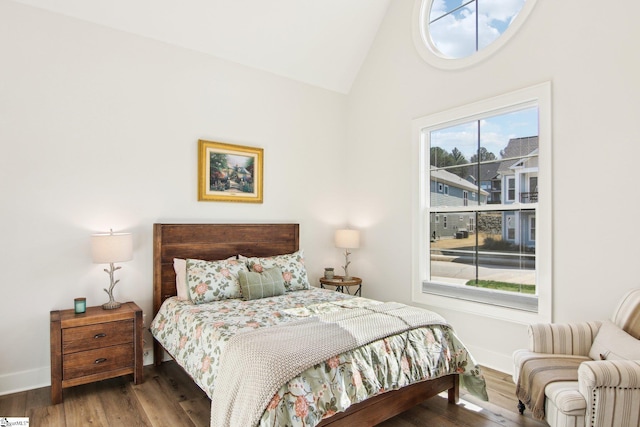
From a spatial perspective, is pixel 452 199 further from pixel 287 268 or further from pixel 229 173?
pixel 229 173

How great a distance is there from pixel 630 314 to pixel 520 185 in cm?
126

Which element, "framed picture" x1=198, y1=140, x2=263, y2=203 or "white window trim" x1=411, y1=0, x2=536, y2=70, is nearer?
"white window trim" x1=411, y1=0, x2=536, y2=70

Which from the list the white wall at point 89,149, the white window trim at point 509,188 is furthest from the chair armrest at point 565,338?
the white wall at point 89,149

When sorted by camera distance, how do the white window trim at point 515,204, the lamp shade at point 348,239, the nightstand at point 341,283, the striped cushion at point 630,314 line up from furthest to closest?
the lamp shade at point 348,239 → the nightstand at point 341,283 → the white window trim at point 515,204 → the striped cushion at point 630,314

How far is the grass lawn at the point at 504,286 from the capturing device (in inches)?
124

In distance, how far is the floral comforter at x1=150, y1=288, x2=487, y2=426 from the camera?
184 cm

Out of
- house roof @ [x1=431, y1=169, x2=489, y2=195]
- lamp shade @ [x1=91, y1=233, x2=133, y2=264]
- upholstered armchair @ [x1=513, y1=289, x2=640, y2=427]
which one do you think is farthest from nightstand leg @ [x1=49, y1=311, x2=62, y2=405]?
house roof @ [x1=431, y1=169, x2=489, y2=195]

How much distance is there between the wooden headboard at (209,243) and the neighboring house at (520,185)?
2151 millimetres

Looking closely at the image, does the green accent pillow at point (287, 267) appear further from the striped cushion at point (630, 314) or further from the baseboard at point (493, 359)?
the striped cushion at point (630, 314)

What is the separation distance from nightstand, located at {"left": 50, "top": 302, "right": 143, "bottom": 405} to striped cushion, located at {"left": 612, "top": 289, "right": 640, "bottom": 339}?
3332 mm

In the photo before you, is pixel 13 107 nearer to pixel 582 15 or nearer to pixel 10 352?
pixel 10 352

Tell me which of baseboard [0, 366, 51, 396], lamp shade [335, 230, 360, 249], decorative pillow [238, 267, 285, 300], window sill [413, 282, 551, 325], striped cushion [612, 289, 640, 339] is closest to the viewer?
striped cushion [612, 289, 640, 339]

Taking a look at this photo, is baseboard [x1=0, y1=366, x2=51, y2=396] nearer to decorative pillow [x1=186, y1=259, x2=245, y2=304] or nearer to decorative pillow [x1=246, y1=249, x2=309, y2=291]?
decorative pillow [x1=186, y1=259, x2=245, y2=304]

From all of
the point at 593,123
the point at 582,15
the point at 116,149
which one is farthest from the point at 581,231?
the point at 116,149
